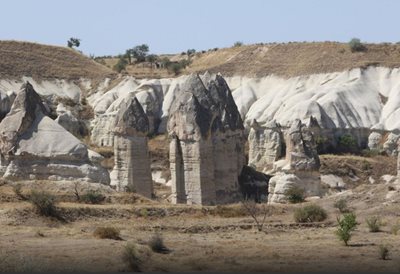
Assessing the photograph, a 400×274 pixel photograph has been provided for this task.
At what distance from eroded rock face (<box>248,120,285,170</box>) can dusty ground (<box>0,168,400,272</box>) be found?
85.3 ft

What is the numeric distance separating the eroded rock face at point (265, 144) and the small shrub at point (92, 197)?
3140 cm

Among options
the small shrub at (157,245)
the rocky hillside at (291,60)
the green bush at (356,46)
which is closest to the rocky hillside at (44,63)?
the rocky hillside at (291,60)

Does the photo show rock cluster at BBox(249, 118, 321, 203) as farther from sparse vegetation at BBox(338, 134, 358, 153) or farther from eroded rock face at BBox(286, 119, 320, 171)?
sparse vegetation at BBox(338, 134, 358, 153)

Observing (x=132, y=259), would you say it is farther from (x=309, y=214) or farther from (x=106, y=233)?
(x=309, y=214)

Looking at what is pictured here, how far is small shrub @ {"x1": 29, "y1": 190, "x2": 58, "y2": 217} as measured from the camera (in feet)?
132

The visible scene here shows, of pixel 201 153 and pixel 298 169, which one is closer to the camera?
pixel 201 153

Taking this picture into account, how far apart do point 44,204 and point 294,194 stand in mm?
15653

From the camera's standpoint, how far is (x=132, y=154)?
5419 centimetres

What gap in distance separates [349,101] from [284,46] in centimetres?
1855

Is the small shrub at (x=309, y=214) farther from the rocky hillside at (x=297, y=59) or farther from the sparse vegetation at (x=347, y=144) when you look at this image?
the rocky hillside at (x=297, y=59)

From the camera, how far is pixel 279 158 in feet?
249

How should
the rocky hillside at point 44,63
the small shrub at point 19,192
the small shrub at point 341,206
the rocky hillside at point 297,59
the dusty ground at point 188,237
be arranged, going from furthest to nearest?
the rocky hillside at point 297,59 → the rocky hillside at point 44,63 → the small shrub at point 341,206 → the small shrub at point 19,192 → the dusty ground at point 188,237

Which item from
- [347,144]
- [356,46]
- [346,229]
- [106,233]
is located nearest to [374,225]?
[346,229]

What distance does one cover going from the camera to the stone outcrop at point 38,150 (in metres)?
49.8
